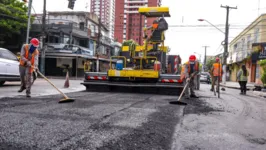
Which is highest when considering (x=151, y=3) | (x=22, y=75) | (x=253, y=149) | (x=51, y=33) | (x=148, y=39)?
(x=151, y=3)

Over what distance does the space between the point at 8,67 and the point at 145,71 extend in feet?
17.6

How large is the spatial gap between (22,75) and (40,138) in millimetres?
4962

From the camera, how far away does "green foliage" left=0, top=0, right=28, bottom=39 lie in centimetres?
2370

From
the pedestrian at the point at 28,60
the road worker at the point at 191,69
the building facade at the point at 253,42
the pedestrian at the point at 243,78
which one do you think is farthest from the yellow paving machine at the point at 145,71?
the building facade at the point at 253,42

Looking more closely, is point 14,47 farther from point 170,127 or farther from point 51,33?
point 170,127

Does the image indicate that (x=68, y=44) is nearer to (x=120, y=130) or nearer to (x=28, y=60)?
(x=28, y=60)

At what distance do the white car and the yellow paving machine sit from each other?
3.00 m

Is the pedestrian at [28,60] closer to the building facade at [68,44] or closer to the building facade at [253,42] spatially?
the building facade at [68,44]

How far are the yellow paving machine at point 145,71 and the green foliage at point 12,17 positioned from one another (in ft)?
58.6

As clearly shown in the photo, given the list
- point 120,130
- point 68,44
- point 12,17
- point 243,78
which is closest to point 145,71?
point 120,130

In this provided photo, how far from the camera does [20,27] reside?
84.8 feet

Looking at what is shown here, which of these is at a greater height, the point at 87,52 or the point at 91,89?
the point at 87,52

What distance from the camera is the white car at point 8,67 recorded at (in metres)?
9.64

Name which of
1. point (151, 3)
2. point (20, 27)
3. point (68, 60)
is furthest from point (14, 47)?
point (151, 3)
